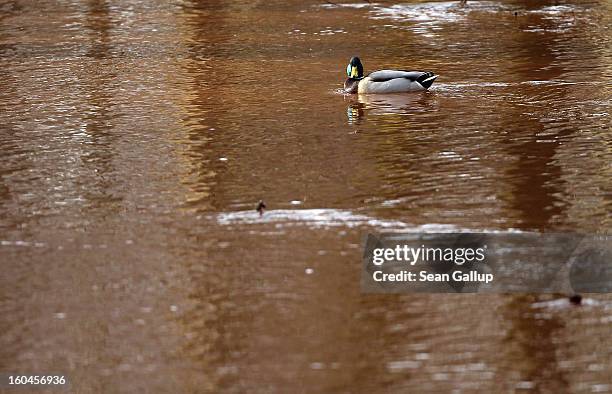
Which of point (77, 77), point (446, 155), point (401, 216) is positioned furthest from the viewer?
point (77, 77)

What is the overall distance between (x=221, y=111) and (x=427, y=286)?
5556 millimetres

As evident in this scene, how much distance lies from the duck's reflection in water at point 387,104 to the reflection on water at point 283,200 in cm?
5

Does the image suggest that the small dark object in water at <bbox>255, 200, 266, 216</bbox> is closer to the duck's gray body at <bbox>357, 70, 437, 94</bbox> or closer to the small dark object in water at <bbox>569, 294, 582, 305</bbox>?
the small dark object in water at <bbox>569, 294, 582, 305</bbox>

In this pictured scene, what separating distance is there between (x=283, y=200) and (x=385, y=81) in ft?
15.4

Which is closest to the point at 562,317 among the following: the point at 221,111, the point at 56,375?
the point at 56,375

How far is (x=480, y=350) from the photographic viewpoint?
6.70 m

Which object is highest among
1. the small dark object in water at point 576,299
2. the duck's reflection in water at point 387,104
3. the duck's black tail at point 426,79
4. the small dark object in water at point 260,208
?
the small dark object in water at point 576,299

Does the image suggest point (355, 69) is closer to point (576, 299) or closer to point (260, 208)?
point (260, 208)

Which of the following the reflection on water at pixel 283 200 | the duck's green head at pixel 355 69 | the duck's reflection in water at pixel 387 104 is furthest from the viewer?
the duck's green head at pixel 355 69

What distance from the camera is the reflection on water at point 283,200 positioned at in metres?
6.69

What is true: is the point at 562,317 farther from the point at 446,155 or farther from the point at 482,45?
the point at 482,45

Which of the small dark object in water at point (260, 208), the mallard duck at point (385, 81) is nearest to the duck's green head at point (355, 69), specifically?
the mallard duck at point (385, 81)

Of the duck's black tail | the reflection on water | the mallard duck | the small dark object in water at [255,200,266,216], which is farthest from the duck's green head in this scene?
the small dark object in water at [255,200,266,216]

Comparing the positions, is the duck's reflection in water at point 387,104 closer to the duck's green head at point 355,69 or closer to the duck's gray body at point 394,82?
the duck's gray body at point 394,82
